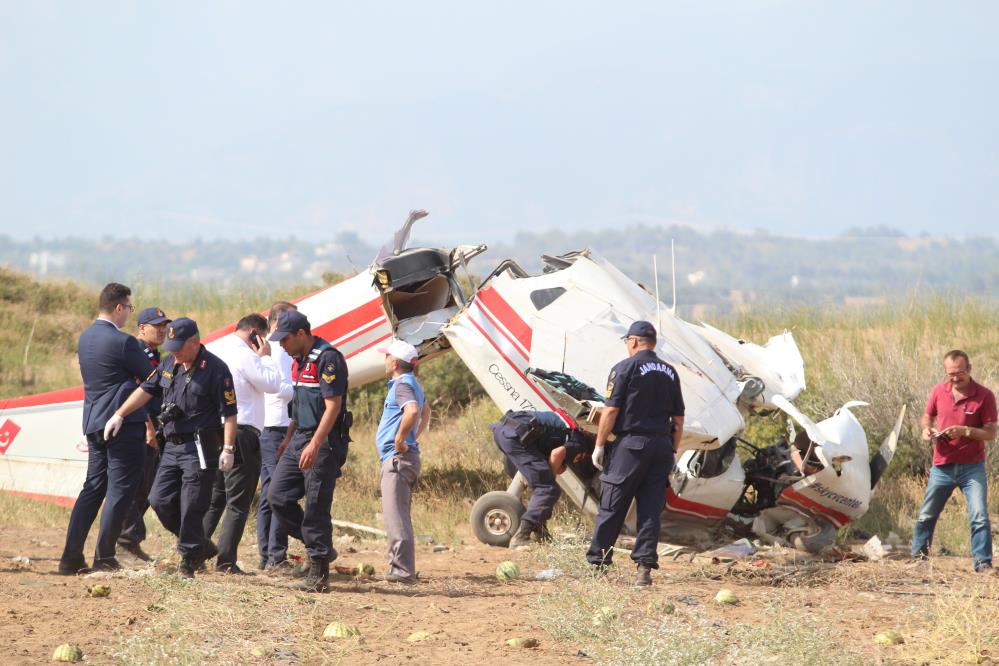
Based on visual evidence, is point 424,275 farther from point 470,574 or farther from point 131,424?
point 131,424

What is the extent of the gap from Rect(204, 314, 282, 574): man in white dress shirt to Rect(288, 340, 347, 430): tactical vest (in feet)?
3.09

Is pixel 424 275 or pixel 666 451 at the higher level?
pixel 424 275

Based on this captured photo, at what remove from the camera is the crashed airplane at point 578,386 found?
36.6ft

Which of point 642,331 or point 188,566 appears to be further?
point 642,331

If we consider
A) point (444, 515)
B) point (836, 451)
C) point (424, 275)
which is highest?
point (424, 275)

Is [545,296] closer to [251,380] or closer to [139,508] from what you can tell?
[251,380]

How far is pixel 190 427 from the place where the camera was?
8297 millimetres

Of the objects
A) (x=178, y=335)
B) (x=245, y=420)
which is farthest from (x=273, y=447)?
(x=178, y=335)

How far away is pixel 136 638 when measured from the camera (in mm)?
6406

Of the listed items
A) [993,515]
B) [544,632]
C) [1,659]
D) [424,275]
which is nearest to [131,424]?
[1,659]

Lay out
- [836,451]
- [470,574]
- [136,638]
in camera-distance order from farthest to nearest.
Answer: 1. [836,451]
2. [470,574]
3. [136,638]

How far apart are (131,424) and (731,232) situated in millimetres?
189510

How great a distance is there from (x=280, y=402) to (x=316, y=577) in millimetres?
1588

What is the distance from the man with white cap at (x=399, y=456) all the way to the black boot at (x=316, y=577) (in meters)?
0.67
